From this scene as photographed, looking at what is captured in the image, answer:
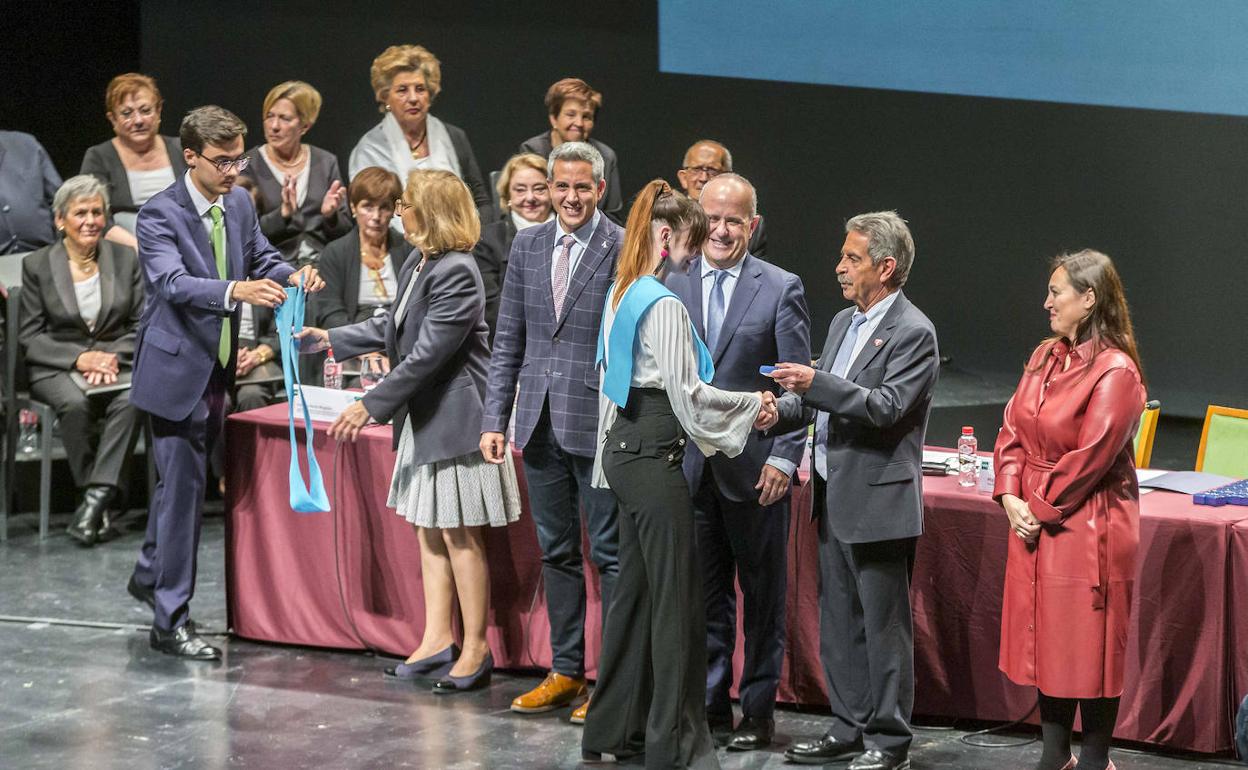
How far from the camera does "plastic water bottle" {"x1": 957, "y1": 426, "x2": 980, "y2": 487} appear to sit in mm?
4379

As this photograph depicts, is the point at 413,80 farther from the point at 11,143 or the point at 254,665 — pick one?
the point at 254,665

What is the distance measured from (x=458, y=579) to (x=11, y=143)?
3.99 metres

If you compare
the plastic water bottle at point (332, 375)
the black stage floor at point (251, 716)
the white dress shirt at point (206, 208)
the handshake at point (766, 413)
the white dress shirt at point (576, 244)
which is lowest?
the black stage floor at point (251, 716)

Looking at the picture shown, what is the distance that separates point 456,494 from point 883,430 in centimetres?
136

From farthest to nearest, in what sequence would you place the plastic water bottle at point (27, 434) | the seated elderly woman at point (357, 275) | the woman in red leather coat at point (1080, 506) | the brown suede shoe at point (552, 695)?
1. the plastic water bottle at point (27, 434)
2. the seated elderly woman at point (357, 275)
3. the brown suede shoe at point (552, 695)
4. the woman in red leather coat at point (1080, 506)

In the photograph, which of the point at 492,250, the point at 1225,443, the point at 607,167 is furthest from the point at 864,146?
the point at 1225,443

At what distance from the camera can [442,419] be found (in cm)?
459

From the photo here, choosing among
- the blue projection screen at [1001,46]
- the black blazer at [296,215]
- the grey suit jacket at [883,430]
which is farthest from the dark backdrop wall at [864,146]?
the grey suit jacket at [883,430]

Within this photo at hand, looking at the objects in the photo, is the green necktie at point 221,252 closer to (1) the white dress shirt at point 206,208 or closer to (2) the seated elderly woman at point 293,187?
(1) the white dress shirt at point 206,208

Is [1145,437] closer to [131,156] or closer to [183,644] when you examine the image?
[183,644]

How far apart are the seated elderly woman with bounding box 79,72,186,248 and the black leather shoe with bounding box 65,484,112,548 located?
112 cm

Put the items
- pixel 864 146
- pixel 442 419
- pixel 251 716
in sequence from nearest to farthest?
pixel 251 716, pixel 442 419, pixel 864 146

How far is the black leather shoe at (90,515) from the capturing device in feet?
21.1

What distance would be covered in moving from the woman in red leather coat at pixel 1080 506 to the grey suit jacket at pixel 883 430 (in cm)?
25
